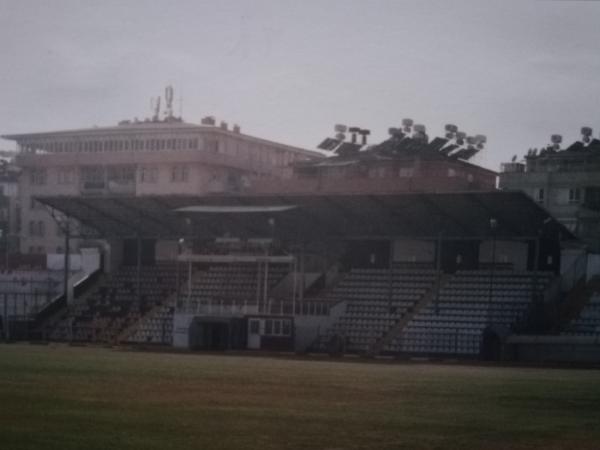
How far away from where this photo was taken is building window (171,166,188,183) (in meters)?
107

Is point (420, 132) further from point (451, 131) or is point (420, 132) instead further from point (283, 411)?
point (283, 411)

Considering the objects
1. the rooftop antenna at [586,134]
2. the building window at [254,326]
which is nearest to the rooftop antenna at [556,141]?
the rooftop antenna at [586,134]

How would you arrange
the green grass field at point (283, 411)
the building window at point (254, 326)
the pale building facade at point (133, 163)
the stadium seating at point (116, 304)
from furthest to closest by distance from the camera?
the pale building facade at point (133, 163), the stadium seating at point (116, 304), the building window at point (254, 326), the green grass field at point (283, 411)

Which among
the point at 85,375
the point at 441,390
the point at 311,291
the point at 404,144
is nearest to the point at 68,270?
the point at 311,291

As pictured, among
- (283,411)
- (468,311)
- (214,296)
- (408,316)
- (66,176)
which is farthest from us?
(66,176)

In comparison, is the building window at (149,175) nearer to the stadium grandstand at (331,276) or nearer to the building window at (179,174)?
the building window at (179,174)

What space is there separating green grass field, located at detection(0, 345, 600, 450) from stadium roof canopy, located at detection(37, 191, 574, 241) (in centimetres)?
2998

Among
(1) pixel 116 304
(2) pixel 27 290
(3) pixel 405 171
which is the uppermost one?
(3) pixel 405 171

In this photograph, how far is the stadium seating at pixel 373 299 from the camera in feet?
216

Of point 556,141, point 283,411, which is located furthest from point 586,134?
point 283,411

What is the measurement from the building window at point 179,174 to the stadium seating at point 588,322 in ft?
170

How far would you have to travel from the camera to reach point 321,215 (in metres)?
70.4

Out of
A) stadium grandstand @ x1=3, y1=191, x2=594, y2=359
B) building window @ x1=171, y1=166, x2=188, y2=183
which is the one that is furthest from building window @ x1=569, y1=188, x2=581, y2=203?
building window @ x1=171, y1=166, x2=188, y2=183

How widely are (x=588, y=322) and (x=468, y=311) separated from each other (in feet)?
22.6
